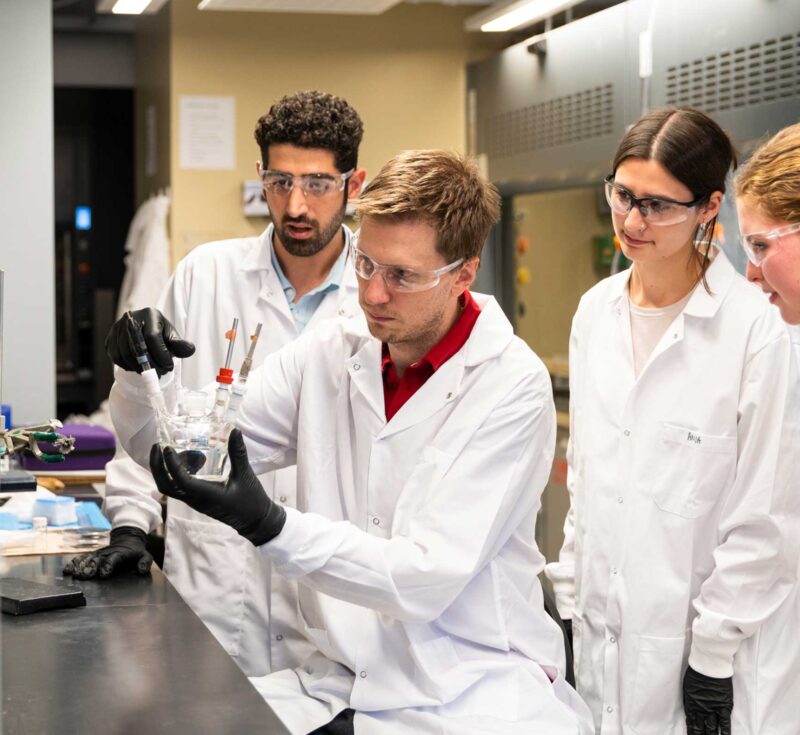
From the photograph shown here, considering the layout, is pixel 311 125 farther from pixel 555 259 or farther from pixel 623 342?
pixel 555 259

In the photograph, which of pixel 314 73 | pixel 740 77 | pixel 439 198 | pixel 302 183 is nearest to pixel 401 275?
pixel 439 198

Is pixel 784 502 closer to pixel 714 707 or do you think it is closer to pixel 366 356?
pixel 714 707

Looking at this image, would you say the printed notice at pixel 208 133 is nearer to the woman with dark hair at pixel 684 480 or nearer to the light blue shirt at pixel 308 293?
the light blue shirt at pixel 308 293

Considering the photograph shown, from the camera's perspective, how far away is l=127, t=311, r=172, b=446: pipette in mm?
1732

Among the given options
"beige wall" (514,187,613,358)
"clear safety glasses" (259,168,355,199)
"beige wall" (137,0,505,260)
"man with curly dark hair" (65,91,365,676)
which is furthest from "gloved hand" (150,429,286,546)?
"beige wall" (137,0,505,260)

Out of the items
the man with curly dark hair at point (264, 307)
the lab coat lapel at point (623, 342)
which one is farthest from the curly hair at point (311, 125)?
the lab coat lapel at point (623, 342)

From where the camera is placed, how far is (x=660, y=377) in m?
2.43

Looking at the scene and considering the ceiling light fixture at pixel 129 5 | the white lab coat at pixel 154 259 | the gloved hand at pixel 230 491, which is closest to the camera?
the gloved hand at pixel 230 491

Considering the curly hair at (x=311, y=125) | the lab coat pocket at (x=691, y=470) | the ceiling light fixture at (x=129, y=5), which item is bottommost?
the lab coat pocket at (x=691, y=470)

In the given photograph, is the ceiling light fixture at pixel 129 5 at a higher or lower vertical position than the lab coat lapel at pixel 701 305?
higher

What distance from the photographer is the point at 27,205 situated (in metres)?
4.05

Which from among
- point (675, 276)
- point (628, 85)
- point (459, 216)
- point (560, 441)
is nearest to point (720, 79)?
point (628, 85)

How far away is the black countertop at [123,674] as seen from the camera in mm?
1493

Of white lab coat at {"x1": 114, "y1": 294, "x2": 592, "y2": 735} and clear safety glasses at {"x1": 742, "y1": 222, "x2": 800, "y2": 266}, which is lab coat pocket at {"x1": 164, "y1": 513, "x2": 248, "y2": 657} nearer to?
white lab coat at {"x1": 114, "y1": 294, "x2": 592, "y2": 735}
